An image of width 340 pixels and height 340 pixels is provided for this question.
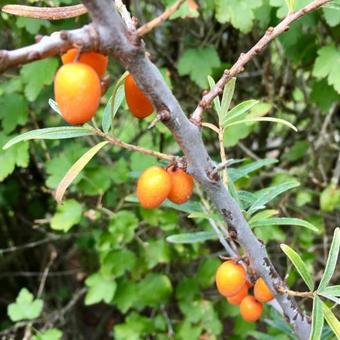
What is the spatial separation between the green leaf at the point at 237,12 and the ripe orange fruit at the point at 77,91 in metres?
1.19

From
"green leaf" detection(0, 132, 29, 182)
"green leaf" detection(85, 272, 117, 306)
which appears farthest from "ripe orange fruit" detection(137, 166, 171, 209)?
"green leaf" detection(85, 272, 117, 306)

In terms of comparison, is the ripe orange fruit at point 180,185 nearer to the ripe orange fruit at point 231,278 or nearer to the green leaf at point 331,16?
the ripe orange fruit at point 231,278

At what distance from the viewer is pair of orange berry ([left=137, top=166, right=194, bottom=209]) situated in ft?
2.74

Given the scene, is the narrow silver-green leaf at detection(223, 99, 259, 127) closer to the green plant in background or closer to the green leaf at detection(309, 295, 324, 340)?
the green leaf at detection(309, 295, 324, 340)

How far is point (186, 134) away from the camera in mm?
771

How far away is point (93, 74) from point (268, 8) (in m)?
1.35

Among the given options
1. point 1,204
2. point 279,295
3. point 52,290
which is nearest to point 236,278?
point 279,295

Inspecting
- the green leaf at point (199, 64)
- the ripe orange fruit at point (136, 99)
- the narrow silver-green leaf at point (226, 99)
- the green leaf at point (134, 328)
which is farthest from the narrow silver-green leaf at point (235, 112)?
the green leaf at point (134, 328)

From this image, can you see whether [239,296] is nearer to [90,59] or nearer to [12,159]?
[90,59]

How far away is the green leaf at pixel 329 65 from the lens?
1.74 m

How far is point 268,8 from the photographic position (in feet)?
6.03

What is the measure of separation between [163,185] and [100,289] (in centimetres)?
128

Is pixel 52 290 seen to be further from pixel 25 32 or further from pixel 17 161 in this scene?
pixel 25 32

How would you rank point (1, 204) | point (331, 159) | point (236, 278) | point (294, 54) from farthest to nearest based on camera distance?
point (1, 204) → point (331, 159) → point (294, 54) → point (236, 278)
